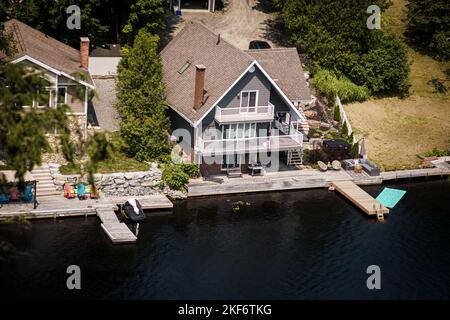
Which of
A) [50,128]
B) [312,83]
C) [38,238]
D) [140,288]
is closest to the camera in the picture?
[50,128]

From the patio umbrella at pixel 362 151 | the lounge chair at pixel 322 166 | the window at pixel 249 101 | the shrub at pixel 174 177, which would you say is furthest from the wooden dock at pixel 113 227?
the patio umbrella at pixel 362 151

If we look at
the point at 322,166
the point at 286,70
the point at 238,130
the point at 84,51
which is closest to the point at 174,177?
the point at 238,130

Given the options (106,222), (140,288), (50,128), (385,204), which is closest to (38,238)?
(106,222)

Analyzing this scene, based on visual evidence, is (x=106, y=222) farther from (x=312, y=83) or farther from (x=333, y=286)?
(x=312, y=83)

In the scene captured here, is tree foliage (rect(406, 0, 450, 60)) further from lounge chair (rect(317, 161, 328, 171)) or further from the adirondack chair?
the adirondack chair

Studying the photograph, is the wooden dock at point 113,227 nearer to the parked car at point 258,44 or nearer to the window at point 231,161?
the window at point 231,161

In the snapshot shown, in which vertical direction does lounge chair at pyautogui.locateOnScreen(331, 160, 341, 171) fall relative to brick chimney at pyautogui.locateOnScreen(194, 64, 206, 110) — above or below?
below

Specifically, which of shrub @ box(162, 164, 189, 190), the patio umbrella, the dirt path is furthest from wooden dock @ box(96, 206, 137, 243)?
the dirt path

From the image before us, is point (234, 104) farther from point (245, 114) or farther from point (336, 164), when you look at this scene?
point (336, 164)
